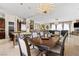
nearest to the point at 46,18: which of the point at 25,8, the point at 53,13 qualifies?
the point at 53,13

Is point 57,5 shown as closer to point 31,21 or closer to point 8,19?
point 31,21

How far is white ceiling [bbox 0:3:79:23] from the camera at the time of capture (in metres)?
2.09

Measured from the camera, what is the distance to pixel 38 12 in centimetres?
222

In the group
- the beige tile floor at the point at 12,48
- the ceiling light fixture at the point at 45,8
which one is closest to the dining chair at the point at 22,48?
the beige tile floor at the point at 12,48

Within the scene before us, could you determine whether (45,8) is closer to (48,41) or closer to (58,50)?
(48,41)

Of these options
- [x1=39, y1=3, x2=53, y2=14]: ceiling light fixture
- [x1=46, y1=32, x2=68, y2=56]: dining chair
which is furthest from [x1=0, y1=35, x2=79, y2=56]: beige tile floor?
[x1=39, y1=3, x2=53, y2=14]: ceiling light fixture

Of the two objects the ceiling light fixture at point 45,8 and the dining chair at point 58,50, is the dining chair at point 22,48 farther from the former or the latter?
the ceiling light fixture at point 45,8

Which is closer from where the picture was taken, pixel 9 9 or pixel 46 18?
pixel 9 9

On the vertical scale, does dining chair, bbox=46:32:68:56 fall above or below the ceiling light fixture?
below

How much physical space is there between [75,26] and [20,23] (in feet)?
3.49

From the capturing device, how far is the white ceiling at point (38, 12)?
6.87 ft

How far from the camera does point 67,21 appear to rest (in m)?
2.17

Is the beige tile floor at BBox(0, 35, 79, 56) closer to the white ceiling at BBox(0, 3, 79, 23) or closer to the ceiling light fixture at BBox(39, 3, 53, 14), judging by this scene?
the white ceiling at BBox(0, 3, 79, 23)

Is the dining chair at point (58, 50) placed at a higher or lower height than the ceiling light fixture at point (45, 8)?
lower
